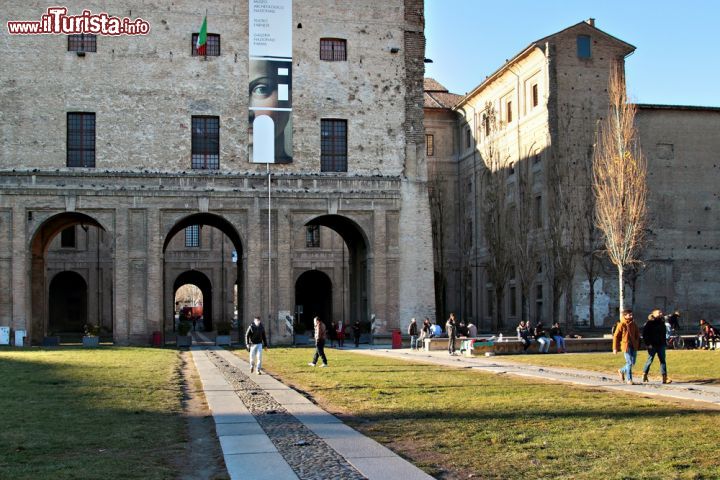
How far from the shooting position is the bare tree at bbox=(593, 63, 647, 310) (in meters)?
44.2

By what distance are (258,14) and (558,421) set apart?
34.4 meters

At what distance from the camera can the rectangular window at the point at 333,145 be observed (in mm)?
44031

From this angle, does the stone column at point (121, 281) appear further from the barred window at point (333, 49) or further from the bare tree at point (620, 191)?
the bare tree at point (620, 191)

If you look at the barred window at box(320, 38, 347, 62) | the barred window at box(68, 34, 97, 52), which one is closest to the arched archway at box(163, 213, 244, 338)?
the barred window at box(320, 38, 347, 62)

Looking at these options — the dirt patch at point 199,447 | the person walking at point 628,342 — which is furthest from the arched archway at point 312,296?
the dirt patch at point 199,447

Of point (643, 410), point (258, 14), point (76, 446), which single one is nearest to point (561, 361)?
point (643, 410)

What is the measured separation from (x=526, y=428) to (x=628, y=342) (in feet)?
27.6

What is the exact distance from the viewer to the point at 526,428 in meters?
12.2

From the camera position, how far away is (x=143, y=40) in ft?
141

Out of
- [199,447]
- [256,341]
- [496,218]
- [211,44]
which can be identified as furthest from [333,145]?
[199,447]

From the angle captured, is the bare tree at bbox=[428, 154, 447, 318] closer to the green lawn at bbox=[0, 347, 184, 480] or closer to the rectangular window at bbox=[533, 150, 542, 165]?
the rectangular window at bbox=[533, 150, 542, 165]

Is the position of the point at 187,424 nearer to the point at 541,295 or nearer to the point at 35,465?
the point at 35,465

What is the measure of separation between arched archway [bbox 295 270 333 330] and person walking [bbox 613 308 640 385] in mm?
49710

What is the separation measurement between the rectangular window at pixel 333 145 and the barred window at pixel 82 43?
1113 centimetres
